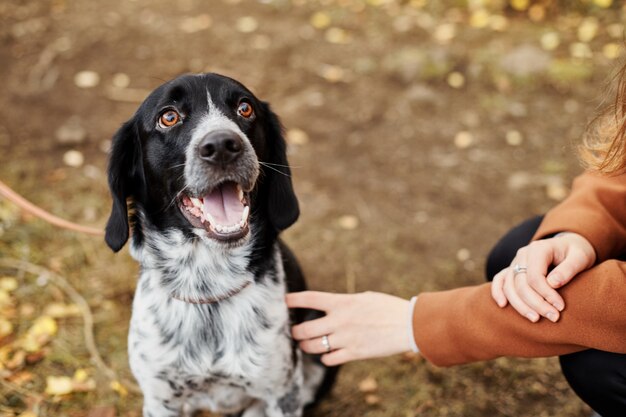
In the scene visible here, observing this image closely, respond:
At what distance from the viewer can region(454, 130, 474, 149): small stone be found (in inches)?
202

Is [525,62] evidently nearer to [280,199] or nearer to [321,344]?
[280,199]

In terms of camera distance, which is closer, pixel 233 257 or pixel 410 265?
pixel 233 257

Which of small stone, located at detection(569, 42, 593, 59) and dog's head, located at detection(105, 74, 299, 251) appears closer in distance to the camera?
dog's head, located at detection(105, 74, 299, 251)

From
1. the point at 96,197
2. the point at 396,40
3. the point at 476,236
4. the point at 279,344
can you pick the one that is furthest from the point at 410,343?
the point at 396,40

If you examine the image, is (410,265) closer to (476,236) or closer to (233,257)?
(476,236)

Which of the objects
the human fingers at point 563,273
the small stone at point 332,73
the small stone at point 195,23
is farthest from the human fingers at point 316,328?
the small stone at point 195,23

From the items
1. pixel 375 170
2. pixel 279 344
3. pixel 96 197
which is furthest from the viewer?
pixel 375 170

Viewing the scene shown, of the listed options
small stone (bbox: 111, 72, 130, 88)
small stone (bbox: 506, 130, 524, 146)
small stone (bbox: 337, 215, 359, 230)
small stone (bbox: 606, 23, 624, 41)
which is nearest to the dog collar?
small stone (bbox: 337, 215, 359, 230)

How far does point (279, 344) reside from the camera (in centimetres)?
245

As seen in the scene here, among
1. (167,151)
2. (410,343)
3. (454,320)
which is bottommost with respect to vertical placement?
(410,343)

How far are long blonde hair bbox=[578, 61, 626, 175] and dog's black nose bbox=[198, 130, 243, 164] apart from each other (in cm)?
137

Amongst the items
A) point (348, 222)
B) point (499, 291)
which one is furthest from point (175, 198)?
point (348, 222)

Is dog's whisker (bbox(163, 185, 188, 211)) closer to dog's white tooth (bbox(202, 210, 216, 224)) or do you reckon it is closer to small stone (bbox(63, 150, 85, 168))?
dog's white tooth (bbox(202, 210, 216, 224))

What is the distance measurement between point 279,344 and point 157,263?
612mm
